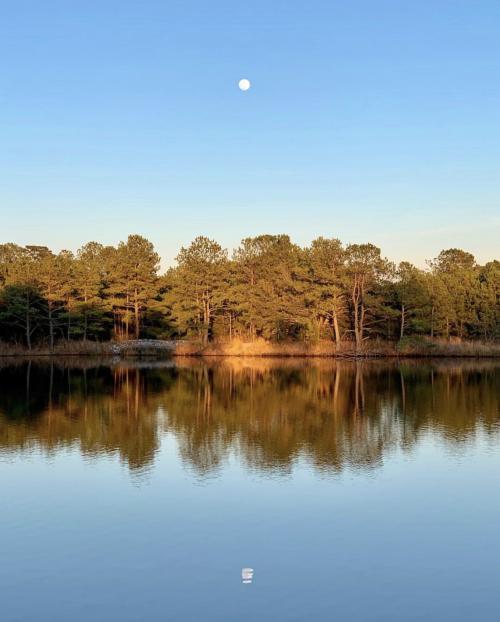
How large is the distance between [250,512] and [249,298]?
6227 cm

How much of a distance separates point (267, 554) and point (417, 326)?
61.7m

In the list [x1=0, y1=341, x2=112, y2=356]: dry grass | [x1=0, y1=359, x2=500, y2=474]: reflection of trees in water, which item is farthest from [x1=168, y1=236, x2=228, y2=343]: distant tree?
[x1=0, y1=359, x2=500, y2=474]: reflection of trees in water

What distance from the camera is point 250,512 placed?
14.2 metres

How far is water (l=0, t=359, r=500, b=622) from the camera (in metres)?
10.0

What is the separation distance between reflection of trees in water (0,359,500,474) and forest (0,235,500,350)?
21694 millimetres

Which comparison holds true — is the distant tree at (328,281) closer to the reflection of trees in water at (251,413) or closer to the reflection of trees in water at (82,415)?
the reflection of trees in water at (251,413)

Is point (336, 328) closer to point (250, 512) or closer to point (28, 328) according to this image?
point (28, 328)

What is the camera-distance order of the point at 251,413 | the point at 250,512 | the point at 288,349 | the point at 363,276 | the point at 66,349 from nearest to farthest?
the point at 250,512
the point at 251,413
the point at 363,276
the point at 288,349
the point at 66,349

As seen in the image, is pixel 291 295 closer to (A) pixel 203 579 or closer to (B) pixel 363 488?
(B) pixel 363 488

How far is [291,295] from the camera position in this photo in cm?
7262

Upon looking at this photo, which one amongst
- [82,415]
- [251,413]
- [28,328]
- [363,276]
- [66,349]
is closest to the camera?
[82,415]

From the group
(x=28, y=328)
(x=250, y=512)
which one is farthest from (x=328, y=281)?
(x=250, y=512)

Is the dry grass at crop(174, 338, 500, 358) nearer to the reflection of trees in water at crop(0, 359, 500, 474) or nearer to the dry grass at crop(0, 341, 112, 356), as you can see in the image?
the dry grass at crop(0, 341, 112, 356)

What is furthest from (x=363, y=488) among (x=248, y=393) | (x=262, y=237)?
(x=262, y=237)
